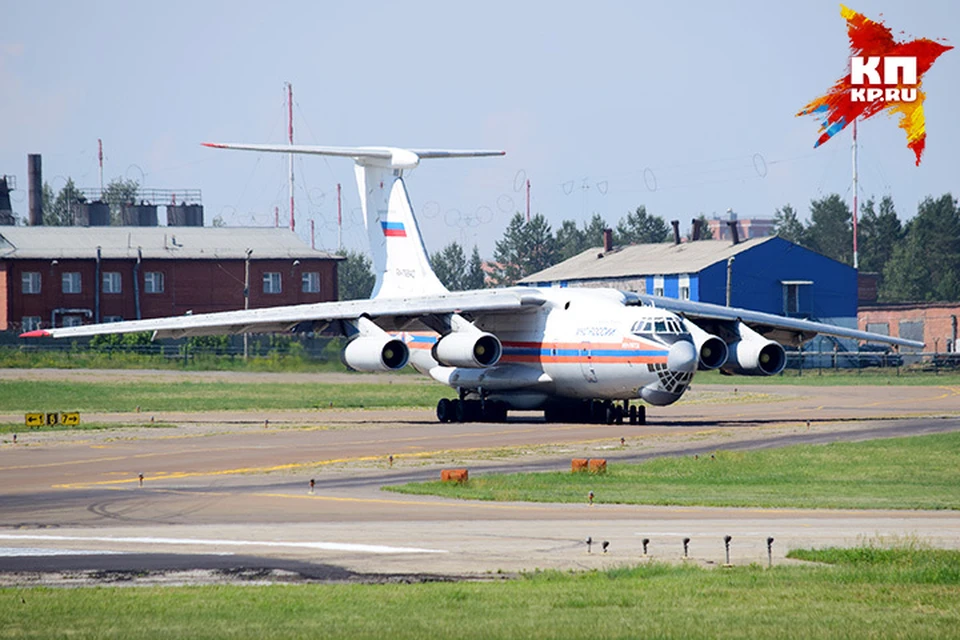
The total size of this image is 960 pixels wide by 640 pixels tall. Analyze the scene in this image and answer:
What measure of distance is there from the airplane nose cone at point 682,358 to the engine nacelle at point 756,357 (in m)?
4.12

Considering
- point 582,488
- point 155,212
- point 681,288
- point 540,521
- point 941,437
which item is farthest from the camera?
point 155,212

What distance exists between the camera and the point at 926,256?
146750 millimetres

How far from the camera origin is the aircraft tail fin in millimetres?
47125

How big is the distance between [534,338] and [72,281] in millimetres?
52159

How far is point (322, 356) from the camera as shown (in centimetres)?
5938

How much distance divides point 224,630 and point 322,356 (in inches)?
1879

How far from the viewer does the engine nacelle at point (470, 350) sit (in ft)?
135

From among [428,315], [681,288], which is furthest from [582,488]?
[681,288]

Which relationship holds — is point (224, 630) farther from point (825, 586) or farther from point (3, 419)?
point (3, 419)

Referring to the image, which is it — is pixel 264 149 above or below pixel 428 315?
above

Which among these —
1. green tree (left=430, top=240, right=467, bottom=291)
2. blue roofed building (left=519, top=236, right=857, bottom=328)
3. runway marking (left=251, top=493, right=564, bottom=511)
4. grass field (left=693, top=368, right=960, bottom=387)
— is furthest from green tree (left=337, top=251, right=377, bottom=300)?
runway marking (left=251, top=493, right=564, bottom=511)

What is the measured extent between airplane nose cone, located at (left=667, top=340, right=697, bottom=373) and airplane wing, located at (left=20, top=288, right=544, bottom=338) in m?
5.31

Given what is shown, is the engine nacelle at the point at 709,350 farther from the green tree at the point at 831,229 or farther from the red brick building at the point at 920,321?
the green tree at the point at 831,229

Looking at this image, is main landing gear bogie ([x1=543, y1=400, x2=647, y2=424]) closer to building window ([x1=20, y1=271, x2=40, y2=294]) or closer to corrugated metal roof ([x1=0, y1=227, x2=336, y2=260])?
corrugated metal roof ([x1=0, y1=227, x2=336, y2=260])
